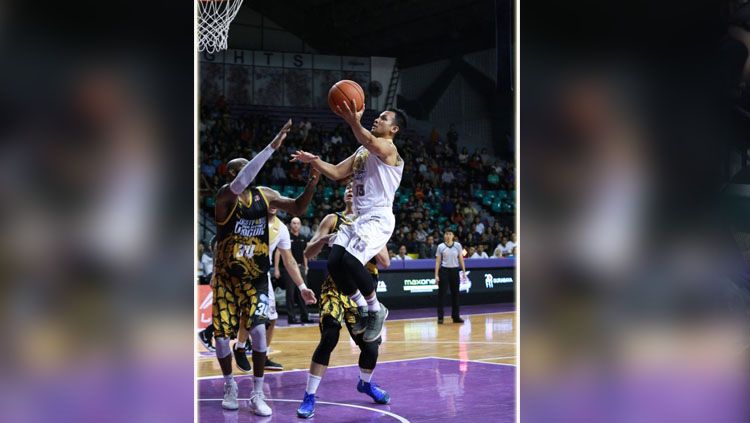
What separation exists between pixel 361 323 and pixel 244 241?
1121mm

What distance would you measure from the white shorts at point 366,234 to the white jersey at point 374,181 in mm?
66

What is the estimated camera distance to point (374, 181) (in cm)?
573

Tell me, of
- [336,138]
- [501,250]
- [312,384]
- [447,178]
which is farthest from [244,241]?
[447,178]

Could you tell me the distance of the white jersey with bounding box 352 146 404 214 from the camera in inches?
224

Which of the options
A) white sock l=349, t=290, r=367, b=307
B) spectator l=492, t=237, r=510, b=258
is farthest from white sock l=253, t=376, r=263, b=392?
spectator l=492, t=237, r=510, b=258

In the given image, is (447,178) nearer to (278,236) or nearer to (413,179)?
(413,179)

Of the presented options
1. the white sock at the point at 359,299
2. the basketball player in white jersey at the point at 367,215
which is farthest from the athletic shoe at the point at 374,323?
the white sock at the point at 359,299

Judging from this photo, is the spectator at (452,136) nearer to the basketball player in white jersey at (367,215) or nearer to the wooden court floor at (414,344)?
the wooden court floor at (414,344)
